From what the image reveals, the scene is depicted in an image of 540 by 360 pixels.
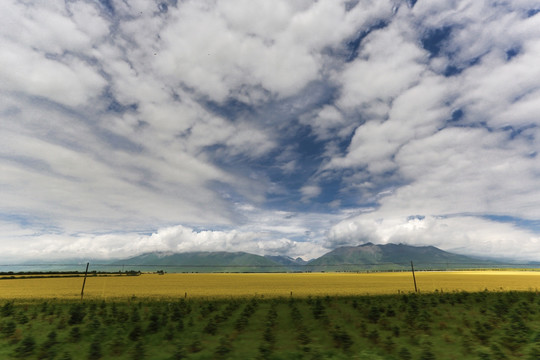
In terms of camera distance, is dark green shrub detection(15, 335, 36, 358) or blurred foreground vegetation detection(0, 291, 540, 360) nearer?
dark green shrub detection(15, 335, 36, 358)

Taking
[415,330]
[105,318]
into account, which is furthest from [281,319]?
[105,318]

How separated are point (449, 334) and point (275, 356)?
14.1m

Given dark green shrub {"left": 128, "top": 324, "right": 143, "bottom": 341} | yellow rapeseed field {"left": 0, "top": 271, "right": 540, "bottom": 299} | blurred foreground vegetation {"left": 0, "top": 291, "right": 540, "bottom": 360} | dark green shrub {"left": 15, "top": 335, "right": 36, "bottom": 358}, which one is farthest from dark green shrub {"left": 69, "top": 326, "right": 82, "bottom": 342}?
yellow rapeseed field {"left": 0, "top": 271, "right": 540, "bottom": 299}

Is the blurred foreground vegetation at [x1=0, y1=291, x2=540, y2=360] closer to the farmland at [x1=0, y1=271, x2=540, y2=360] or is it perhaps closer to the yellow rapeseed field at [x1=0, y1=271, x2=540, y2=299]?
the farmland at [x1=0, y1=271, x2=540, y2=360]

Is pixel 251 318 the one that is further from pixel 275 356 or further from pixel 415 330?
pixel 415 330

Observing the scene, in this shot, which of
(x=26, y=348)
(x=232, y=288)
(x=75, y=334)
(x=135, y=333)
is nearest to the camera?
(x=26, y=348)

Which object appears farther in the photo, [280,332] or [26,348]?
[280,332]

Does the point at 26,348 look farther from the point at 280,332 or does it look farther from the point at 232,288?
the point at 232,288

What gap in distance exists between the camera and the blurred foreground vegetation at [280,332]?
1731cm

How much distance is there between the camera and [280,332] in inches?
866

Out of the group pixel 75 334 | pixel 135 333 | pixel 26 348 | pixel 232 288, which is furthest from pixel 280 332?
pixel 232 288

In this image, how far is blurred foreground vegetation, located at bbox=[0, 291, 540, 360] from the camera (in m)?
17.3

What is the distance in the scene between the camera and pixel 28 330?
70.4ft

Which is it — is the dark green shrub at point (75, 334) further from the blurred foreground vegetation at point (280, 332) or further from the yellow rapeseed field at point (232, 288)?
the yellow rapeseed field at point (232, 288)
